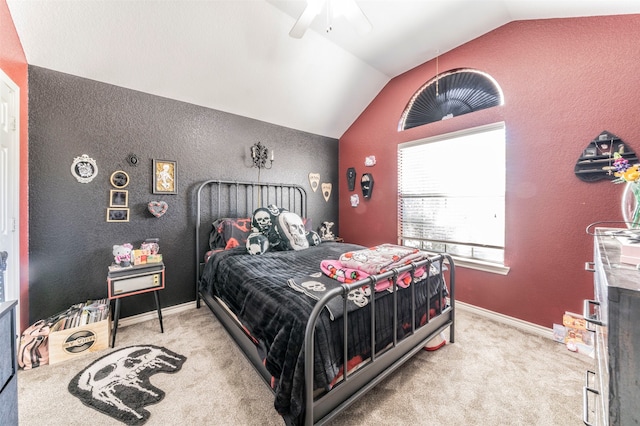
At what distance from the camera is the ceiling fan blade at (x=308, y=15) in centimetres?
170

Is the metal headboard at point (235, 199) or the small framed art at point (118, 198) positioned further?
the metal headboard at point (235, 199)

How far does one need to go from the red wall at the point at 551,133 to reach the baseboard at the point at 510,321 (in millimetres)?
45

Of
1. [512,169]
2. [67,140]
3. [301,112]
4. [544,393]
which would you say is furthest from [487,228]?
[67,140]

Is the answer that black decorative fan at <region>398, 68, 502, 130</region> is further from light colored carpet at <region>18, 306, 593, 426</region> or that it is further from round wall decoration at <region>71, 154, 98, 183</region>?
round wall decoration at <region>71, 154, 98, 183</region>

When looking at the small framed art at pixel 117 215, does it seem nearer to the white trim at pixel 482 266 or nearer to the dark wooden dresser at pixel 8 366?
the dark wooden dresser at pixel 8 366

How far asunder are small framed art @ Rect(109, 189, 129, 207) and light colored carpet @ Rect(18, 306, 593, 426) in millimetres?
1278

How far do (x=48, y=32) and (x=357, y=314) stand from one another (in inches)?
126

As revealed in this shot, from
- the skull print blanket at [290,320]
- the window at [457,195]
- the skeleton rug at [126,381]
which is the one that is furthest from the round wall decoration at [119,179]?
the window at [457,195]

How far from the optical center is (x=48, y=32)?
193 cm

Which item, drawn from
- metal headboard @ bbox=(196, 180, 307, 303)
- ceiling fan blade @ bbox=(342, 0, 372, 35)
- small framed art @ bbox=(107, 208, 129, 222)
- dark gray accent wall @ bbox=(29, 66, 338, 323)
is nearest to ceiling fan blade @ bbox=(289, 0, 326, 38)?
ceiling fan blade @ bbox=(342, 0, 372, 35)

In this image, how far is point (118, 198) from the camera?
240 centimetres

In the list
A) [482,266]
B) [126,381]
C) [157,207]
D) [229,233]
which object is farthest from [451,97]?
[126,381]

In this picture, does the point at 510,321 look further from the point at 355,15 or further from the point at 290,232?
the point at 355,15

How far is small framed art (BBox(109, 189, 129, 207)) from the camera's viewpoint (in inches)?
93.4
